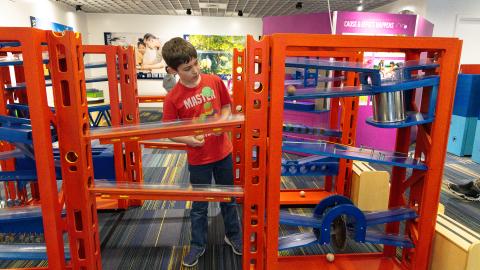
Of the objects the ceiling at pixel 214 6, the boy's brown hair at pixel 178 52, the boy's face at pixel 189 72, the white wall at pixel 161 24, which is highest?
the ceiling at pixel 214 6

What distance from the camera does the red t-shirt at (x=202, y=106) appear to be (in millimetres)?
1918

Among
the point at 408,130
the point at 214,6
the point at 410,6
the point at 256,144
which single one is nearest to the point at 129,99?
the point at 256,144

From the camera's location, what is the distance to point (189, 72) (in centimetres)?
180

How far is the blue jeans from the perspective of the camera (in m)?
2.04

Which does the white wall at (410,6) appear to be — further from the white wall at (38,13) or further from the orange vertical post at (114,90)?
the white wall at (38,13)

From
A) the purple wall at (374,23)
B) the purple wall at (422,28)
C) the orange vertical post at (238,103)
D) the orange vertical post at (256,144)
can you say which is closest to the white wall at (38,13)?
the orange vertical post at (238,103)

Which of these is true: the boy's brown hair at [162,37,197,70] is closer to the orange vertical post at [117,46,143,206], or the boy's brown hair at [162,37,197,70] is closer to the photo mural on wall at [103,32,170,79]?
the orange vertical post at [117,46,143,206]

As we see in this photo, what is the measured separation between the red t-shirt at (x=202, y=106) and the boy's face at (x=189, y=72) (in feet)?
0.14

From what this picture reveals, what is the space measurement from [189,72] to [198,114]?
275 mm

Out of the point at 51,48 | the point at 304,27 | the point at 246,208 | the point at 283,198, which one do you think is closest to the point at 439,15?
the point at 304,27

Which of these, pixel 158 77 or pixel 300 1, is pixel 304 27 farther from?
pixel 158 77

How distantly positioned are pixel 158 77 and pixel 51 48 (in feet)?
28.0

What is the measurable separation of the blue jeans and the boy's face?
548mm

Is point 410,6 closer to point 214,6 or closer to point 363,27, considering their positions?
point 363,27
